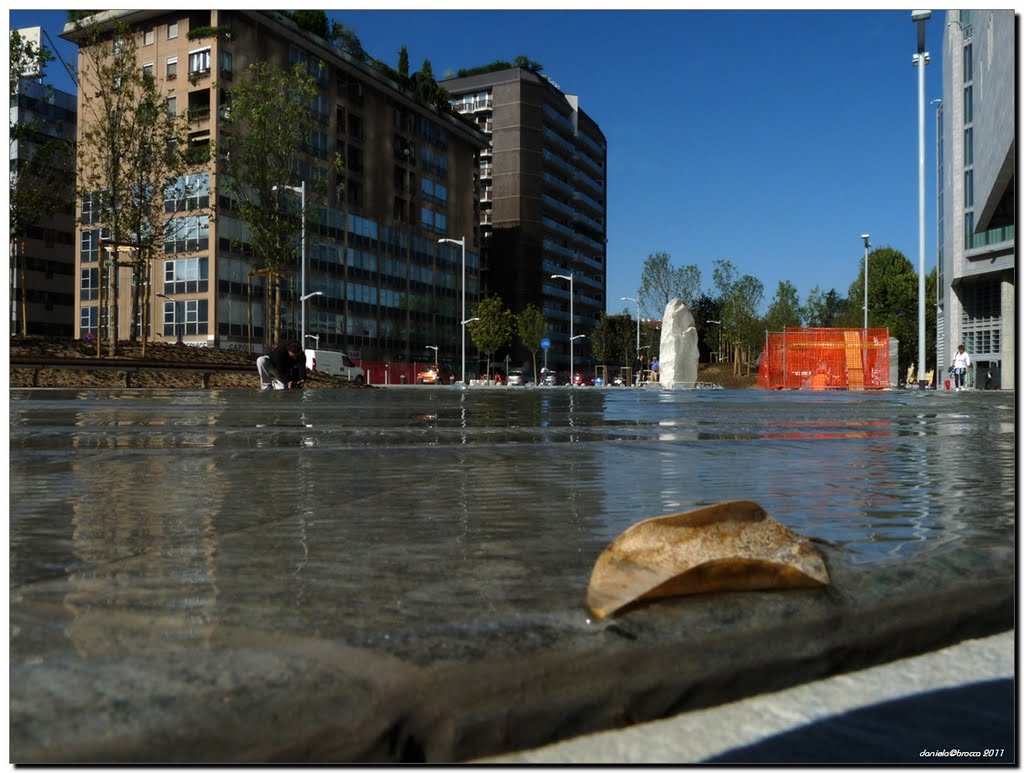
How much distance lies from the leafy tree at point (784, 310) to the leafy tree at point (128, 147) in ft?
187

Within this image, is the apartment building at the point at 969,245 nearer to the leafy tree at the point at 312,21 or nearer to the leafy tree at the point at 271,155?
the leafy tree at the point at 271,155

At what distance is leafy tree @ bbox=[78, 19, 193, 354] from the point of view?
87.5 ft

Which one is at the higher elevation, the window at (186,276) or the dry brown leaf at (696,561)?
the window at (186,276)

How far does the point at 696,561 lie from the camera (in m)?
1.07

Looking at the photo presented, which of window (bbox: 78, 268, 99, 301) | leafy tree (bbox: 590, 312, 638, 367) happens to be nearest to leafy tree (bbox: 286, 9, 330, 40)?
window (bbox: 78, 268, 99, 301)

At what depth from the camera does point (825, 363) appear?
1626 inches

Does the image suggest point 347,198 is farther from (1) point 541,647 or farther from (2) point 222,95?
(1) point 541,647

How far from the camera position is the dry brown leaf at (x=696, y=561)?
3.43ft

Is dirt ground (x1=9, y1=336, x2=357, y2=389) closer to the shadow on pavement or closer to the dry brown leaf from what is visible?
the dry brown leaf

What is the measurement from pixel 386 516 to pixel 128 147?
28.6m

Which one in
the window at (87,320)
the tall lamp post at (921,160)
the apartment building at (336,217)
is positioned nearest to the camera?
the tall lamp post at (921,160)

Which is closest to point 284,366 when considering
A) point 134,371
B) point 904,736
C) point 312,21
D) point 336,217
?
point 134,371

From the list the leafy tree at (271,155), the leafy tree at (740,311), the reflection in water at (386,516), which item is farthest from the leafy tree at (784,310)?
the reflection in water at (386,516)

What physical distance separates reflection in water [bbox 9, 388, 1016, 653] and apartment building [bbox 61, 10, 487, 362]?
48027mm
